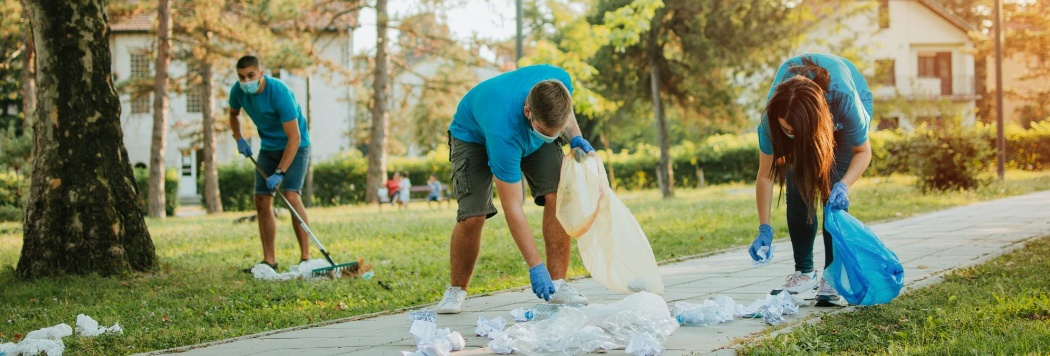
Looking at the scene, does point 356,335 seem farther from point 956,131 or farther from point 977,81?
point 977,81

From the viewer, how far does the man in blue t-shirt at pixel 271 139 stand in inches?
304

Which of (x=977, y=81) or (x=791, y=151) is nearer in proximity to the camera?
(x=791, y=151)

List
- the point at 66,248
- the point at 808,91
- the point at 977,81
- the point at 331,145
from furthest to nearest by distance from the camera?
the point at 977,81 → the point at 331,145 → the point at 66,248 → the point at 808,91

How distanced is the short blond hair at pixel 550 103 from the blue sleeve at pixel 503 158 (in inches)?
11.3

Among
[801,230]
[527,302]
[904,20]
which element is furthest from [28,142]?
[904,20]

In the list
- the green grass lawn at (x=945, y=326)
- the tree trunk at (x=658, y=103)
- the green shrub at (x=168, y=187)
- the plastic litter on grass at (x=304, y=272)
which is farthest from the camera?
the green shrub at (x=168, y=187)

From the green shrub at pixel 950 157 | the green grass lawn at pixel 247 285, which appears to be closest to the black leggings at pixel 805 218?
the green grass lawn at pixel 247 285

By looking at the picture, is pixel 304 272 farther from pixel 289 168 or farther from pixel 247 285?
pixel 289 168

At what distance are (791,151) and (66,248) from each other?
5.64 meters

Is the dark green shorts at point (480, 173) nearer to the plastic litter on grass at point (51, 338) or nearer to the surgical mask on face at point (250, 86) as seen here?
the plastic litter on grass at point (51, 338)

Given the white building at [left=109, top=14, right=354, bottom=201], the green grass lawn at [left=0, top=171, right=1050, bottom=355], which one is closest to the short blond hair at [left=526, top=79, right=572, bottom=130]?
the green grass lawn at [left=0, top=171, right=1050, bottom=355]

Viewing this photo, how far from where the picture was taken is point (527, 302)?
5938 millimetres

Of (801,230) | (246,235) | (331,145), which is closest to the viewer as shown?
(801,230)

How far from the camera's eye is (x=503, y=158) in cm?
482
